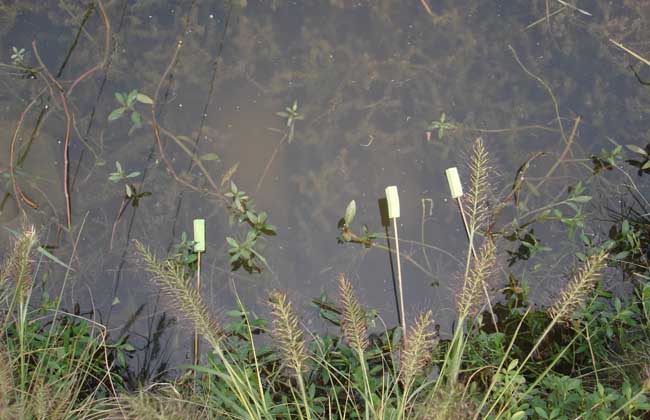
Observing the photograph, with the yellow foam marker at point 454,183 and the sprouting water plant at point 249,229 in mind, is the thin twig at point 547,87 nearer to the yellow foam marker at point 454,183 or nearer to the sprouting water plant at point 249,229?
the yellow foam marker at point 454,183

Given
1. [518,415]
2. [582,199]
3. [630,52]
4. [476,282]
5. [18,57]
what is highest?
[18,57]

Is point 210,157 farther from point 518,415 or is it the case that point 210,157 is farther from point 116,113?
point 518,415

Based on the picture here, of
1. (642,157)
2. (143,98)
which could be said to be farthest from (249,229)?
(642,157)

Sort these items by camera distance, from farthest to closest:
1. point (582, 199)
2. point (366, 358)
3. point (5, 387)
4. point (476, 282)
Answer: point (582, 199)
point (366, 358)
point (5, 387)
point (476, 282)

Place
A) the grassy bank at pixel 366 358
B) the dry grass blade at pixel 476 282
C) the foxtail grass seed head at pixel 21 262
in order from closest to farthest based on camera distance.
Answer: the dry grass blade at pixel 476 282, the foxtail grass seed head at pixel 21 262, the grassy bank at pixel 366 358

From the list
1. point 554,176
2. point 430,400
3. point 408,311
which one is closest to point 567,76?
point 554,176

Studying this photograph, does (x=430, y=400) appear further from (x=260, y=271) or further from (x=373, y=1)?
(x=373, y=1)

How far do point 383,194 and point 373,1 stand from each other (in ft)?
1.81

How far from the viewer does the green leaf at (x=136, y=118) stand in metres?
1.87

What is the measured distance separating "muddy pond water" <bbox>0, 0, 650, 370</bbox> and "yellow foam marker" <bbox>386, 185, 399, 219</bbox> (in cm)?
9

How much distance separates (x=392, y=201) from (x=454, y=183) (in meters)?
0.18

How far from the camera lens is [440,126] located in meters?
1.87

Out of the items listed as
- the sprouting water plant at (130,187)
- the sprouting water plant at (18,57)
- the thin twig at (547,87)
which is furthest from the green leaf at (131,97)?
the thin twig at (547,87)

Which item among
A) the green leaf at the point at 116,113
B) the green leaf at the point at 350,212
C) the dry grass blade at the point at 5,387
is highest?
the green leaf at the point at 116,113
